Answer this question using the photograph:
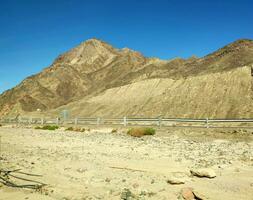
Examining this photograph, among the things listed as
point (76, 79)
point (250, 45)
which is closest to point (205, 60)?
point (250, 45)

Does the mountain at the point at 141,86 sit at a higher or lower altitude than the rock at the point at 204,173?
higher

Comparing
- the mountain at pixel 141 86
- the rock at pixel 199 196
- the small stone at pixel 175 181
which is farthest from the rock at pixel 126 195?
the mountain at pixel 141 86

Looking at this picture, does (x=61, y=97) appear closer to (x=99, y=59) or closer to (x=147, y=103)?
(x=99, y=59)

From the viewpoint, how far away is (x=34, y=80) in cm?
11712

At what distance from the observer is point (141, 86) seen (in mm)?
79375

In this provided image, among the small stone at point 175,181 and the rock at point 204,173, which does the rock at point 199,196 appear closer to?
the small stone at point 175,181

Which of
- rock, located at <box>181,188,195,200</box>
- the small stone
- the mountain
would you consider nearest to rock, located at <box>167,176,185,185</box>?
the small stone

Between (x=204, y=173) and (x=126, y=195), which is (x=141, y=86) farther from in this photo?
(x=126, y=195)

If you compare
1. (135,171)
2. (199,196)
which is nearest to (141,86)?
(135,171)

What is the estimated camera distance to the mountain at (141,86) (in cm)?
5922

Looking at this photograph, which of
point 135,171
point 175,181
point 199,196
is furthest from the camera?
point 135,171

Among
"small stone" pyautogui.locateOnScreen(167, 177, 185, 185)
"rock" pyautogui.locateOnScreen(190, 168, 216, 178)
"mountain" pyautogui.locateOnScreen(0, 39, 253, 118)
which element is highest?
"mountain" pyautogui.locateOnScreen(0, 39, 253, 118)

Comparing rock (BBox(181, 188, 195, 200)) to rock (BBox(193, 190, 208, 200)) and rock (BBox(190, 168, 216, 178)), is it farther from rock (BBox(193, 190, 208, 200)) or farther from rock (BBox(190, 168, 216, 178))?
rock (BBox(190, 168, 216, 178))

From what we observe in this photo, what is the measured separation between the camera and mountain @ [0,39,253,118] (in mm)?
59219
